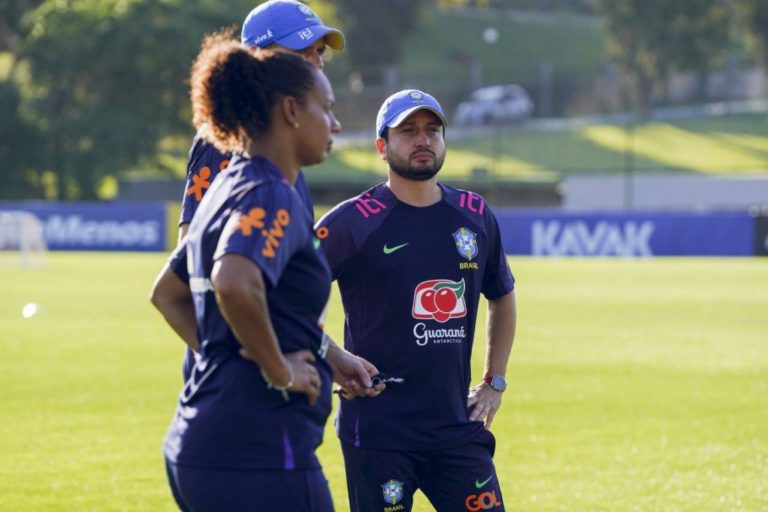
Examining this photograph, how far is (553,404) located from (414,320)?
658cm

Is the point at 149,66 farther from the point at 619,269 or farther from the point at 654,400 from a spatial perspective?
the point at 654,400

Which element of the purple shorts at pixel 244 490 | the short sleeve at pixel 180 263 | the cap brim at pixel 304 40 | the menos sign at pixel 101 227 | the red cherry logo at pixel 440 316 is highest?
the cap brim at pixel 304 40

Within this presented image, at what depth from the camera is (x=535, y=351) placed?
15742 mm

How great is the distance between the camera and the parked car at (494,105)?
57656mm

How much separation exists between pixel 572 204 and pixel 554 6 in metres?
66.3

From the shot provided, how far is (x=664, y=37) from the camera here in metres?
63.3

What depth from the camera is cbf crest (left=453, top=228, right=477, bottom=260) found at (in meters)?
5.55

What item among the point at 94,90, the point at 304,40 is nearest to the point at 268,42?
the point at 304,40

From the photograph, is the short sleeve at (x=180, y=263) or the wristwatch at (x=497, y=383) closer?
the short sleeve at (x=180, y=263)

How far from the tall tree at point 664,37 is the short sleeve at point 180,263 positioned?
191 ft

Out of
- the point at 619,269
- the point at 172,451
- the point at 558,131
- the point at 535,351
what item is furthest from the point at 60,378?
the point at 558,131

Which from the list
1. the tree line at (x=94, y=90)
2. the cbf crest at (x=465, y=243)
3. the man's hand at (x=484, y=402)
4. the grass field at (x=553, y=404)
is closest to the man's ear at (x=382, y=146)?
the cbf crest at (x=465, y=243)

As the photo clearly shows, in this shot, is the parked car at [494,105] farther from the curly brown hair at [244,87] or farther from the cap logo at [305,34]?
the curly brown hair at [244,87]

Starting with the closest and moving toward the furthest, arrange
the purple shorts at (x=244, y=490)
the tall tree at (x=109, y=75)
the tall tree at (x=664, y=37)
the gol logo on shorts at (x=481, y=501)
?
the purple shorts at (x=244, y=490)
the gol logo on shorts at (x=481, y=501)
the tall tree at (x=109, y=75)
the tall tree at (x=664, y=37)
